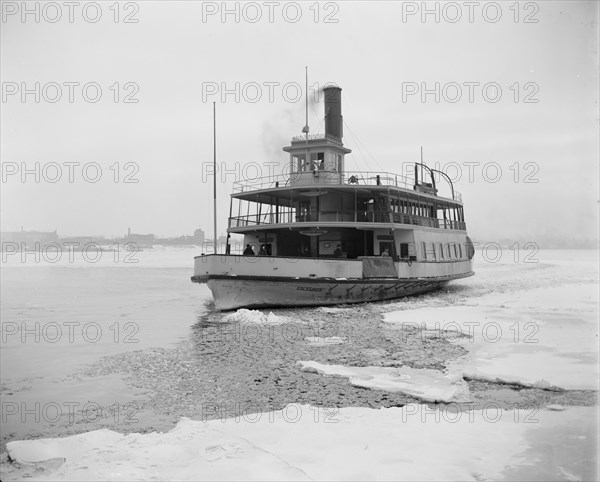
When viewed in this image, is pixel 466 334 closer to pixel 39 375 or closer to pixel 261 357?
pixel 261 357

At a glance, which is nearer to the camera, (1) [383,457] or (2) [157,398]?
(1) [383,457]

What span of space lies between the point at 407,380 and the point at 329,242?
→ 16009 millimetres

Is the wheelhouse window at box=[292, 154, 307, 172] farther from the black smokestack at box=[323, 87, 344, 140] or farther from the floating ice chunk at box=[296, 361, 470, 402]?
the floating ice chunk at box=[296, 361, 470, 402]

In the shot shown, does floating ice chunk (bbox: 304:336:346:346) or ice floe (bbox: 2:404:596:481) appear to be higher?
ice floe (bbox: 2:404:596:481)

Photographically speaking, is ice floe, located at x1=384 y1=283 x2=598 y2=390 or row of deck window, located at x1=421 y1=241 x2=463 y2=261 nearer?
ice floe, located at x1=384 y1=283 x2=598 y2=390

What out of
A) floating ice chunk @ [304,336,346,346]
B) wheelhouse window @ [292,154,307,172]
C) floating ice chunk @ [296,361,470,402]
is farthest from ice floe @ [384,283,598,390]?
wheelhouse window @ [292,154,307,172]

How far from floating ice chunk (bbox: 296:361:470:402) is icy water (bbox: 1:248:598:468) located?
0.14 feet

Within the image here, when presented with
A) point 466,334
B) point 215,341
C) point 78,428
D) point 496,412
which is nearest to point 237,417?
point 78,428

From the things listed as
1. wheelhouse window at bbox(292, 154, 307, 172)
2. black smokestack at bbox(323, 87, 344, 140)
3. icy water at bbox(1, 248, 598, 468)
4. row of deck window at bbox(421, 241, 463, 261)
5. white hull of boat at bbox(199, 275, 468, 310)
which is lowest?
icy water at bbox(1, 248, 598, 468)

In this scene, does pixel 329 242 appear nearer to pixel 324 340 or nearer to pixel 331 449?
pixel 324 340

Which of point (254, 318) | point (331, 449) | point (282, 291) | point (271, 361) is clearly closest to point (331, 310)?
point (282, 291)

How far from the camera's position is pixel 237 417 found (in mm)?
Result: 7949

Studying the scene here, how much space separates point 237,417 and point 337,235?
18.3 m

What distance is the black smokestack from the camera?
3056cm
